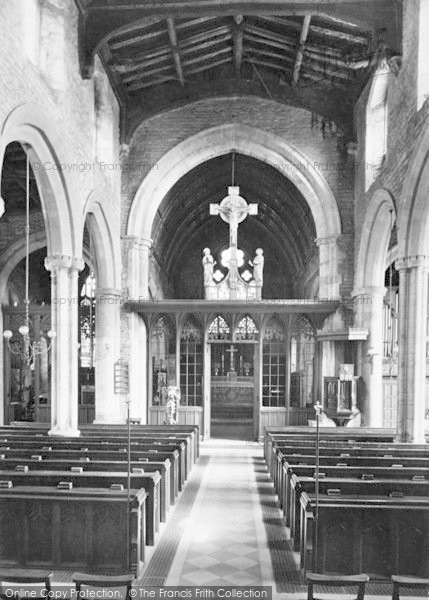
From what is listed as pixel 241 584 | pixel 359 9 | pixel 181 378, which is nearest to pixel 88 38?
pixel 359 9

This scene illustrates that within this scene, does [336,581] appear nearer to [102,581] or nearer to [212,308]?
[102,581]

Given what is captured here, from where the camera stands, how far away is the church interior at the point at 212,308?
601 centimetres

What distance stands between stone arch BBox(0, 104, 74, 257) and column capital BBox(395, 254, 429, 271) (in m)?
6.52

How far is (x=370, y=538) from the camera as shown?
5812 millimetres

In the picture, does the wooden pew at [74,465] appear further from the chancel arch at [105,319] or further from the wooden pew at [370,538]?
the chancel arch at [105,319]

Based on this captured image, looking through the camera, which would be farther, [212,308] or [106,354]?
[212,308]

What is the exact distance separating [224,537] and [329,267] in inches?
417

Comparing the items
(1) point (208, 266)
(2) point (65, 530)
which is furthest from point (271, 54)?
(2) point (65, 530)

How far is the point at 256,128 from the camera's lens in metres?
16.5

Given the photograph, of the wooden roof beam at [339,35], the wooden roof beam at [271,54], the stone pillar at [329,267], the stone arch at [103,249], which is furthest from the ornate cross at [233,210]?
the wooden roof beam at [339,35]

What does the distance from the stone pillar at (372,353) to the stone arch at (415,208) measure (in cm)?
410

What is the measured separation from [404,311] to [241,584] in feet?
22.3

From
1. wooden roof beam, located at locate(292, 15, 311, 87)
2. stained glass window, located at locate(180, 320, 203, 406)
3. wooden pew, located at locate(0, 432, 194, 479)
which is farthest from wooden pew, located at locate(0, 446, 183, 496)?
wooden roof beam, located at locate(292, 15, 311, 87)

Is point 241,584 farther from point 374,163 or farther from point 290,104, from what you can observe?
point 290,104
